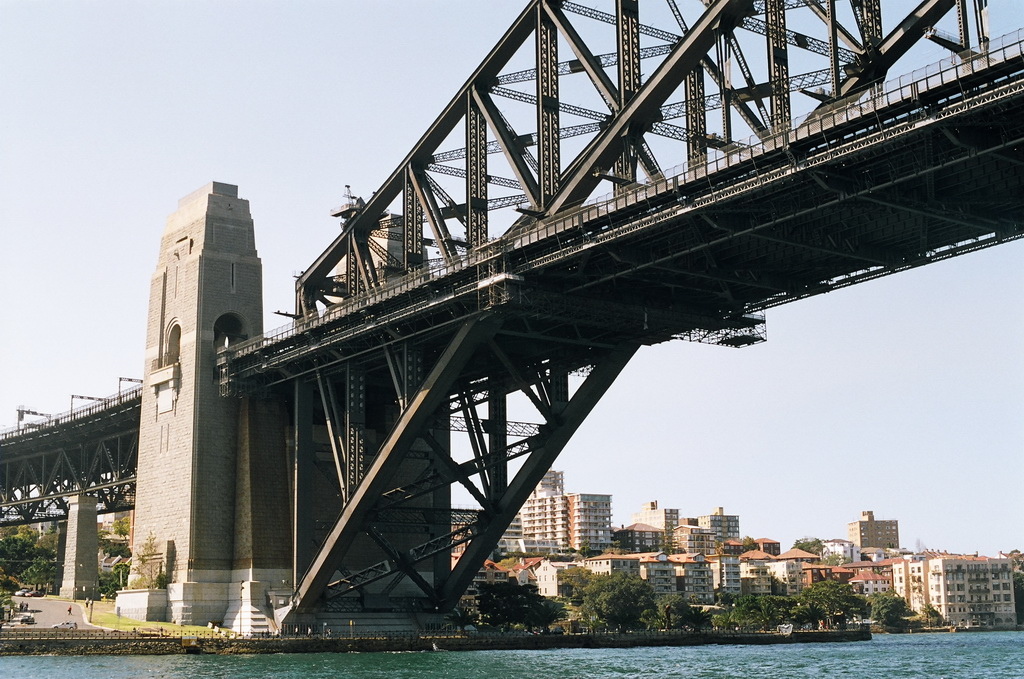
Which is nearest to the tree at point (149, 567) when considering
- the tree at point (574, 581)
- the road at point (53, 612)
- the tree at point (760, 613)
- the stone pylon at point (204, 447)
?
the stone pylon at point (204, 447)

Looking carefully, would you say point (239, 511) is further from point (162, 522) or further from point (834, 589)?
point (834, 589)

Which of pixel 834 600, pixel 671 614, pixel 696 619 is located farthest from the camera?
pixel 834 600

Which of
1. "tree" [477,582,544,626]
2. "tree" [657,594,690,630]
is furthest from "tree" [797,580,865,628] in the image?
"tree" [477,582,544,626]

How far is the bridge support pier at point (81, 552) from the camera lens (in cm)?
10506

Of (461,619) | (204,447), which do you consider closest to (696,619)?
(461,619)

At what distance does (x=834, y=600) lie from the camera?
13925cm

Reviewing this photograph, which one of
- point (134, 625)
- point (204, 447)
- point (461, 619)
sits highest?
point (204, 447)

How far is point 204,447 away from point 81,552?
28.8 metres

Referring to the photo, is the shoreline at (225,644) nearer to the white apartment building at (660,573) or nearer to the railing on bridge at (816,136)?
the railing on bridge at (816,136)

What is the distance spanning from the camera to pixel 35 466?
131875 mm

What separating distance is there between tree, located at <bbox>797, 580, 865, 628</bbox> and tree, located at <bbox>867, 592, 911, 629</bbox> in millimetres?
48278

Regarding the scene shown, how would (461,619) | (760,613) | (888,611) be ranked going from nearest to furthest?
Answer: (461,619) < (760,613) < (888,611)

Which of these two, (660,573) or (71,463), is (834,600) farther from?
(71,463)

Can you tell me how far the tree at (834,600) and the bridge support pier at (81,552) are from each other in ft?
225
